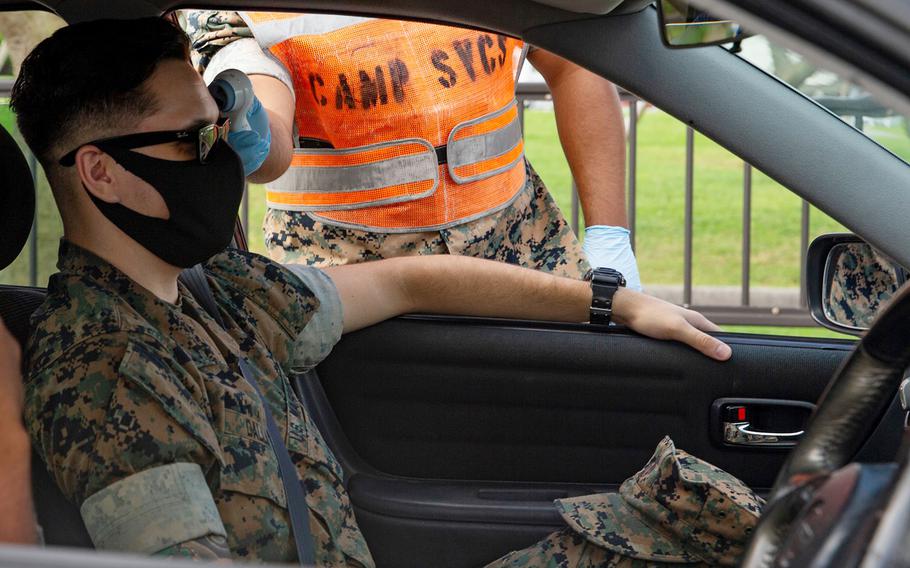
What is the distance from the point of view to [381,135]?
8.23 ft

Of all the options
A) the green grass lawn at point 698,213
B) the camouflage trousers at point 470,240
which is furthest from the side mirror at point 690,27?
the green grass lawn at point 698,213

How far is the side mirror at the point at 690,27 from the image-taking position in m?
1.32

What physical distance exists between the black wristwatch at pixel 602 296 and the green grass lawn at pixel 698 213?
312cm

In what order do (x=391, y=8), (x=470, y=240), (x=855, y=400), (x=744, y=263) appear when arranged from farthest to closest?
1. (x=744, y=263)
2. (x=470, y=240)
3. (x=391, y=8)
4. (x=855, y=400)

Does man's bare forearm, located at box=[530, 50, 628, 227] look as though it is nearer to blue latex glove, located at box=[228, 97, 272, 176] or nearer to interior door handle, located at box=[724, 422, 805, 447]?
interior door handle, located at box=[724, 422, 805, 447]

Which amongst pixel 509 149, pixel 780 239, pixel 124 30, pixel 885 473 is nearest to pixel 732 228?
pixel 780 239

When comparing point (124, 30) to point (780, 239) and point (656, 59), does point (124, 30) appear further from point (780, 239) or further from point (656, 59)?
point (780, 239)

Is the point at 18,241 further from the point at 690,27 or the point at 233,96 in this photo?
the point at 690,27

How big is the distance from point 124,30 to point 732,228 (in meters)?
6.42

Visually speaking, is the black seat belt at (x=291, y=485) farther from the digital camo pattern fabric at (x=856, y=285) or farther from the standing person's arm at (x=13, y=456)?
the digital camo pattern fabric at (x=856, y=285)

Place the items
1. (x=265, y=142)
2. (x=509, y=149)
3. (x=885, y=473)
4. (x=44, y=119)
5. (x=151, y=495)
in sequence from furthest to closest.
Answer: (x=509, y=149), (x=265, y=142), (x=44, y=119), (x=151, y=495), (x=885, y=473)

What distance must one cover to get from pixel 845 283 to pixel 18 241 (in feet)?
4.17

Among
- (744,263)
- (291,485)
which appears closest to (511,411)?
(291,485)

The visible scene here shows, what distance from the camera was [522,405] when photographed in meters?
2.29
